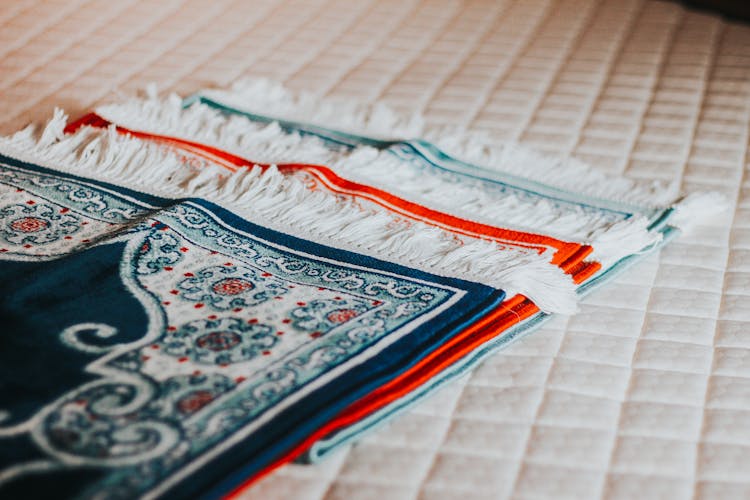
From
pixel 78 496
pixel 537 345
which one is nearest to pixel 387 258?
pixel 537 345

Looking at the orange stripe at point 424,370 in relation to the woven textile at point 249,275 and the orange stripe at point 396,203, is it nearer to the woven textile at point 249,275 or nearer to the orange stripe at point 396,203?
the woven textile at point 249,275

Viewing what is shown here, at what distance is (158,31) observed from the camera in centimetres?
175

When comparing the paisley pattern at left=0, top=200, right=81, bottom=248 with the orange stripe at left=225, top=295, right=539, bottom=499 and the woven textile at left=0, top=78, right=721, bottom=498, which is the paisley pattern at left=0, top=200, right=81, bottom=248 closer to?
the woven textile at left=0, top=78, right=721, bottom=498

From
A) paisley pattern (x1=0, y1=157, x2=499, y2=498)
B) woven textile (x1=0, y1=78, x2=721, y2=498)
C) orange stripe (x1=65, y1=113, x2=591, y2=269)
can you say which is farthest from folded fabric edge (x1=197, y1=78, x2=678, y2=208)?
paisley pattern (x1=0, y1=157, x2=499, y2=498)

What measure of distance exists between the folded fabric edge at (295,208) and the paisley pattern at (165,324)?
31 millimetres

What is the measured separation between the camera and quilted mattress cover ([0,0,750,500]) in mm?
778

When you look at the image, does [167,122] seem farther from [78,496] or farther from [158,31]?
[78,496]

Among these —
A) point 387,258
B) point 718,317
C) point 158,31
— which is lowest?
point 718,317

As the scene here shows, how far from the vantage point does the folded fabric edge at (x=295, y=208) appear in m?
0.98

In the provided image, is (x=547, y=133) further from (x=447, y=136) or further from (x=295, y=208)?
(x=295, y=208)

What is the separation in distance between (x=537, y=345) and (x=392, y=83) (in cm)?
76

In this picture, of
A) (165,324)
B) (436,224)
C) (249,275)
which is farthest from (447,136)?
(165,324)

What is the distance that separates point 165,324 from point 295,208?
10.7 inches

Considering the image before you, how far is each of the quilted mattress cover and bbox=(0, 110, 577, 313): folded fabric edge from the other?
0.25 feet
